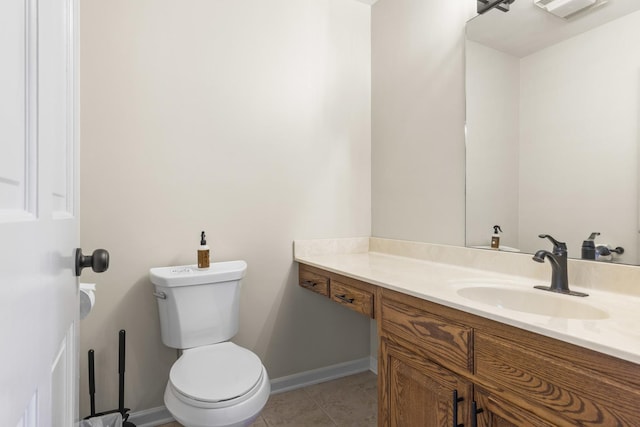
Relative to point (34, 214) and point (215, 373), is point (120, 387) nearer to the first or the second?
point (215, 373)

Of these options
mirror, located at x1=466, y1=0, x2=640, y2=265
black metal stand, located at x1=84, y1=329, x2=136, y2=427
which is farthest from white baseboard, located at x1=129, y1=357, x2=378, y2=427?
mirror, located at x1=466, y1=0, x2=640, y2=265

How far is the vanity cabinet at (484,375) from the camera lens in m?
0.76

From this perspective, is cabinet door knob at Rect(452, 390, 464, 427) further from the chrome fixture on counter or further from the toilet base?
the chrome fixture on counter

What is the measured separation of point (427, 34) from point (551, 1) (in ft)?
2.24

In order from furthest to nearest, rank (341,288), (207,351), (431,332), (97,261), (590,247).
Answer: (341,288) → (207,351) → (590,247) → (431,332) → (97,261)

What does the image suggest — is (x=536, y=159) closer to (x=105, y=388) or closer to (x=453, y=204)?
(x=453, y=204)

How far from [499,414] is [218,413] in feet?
3.01

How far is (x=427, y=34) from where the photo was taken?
6.61ft

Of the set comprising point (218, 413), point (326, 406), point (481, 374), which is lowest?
point (326, 406)

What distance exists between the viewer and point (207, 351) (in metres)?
1.62

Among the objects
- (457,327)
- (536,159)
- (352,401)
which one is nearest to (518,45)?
(536,159)

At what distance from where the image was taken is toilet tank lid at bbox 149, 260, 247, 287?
166 centimetres

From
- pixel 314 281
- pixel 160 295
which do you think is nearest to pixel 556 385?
pixel 314 281

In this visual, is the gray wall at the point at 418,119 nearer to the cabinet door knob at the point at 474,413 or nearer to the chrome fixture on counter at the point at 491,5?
the chrome fixture on counter at the point at 491,5
